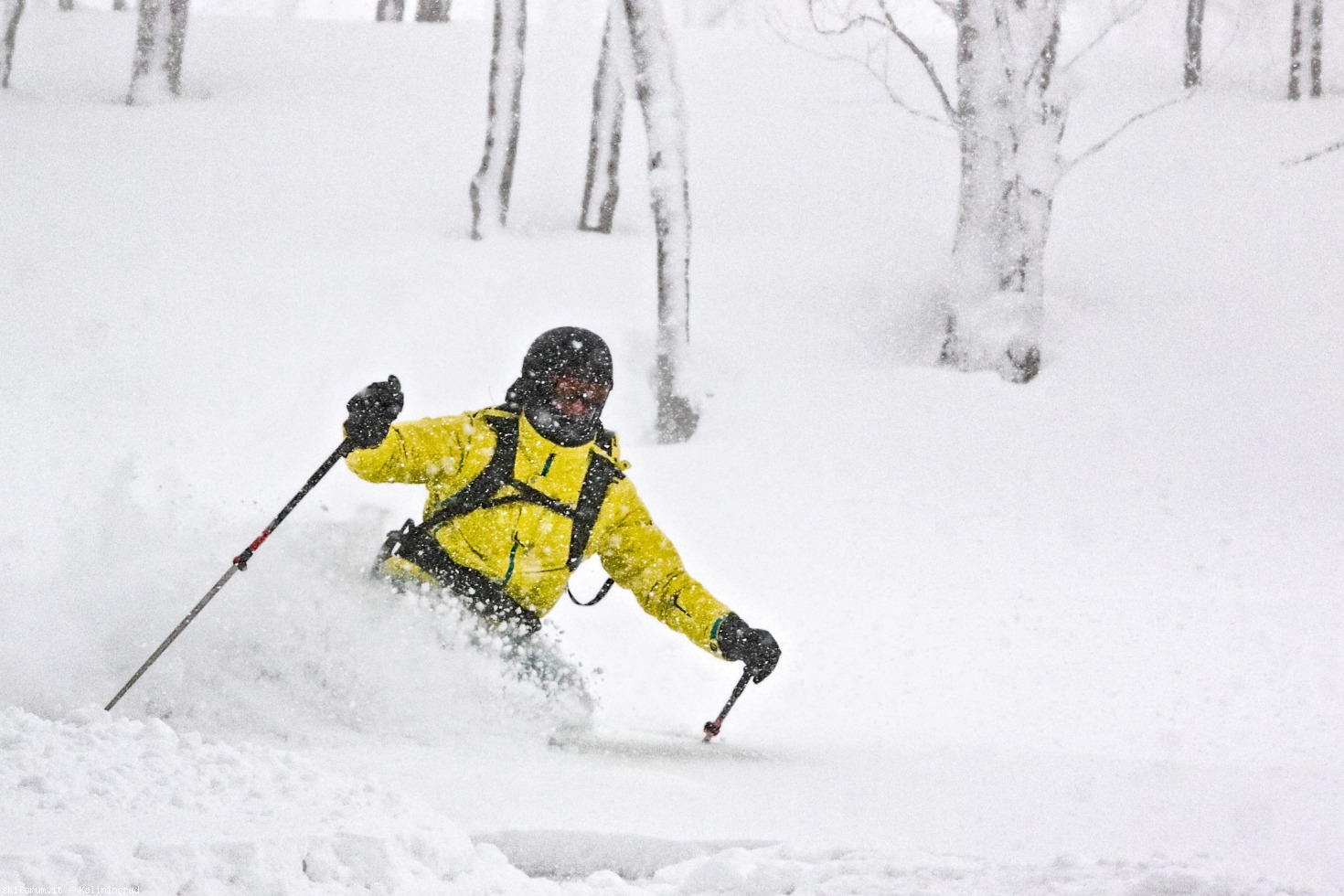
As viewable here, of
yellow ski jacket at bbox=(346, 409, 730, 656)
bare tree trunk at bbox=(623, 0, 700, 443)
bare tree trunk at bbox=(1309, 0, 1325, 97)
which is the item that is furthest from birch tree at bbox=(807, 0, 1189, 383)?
bare tree trunk at bbox=(1309, 0, 1325, 97)

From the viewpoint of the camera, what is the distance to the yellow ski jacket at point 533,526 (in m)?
4.13

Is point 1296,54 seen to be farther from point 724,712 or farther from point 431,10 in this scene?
point 724,712

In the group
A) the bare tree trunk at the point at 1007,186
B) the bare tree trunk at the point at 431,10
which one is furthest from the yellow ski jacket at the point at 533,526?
the bare tree trunk at the point at 431,10

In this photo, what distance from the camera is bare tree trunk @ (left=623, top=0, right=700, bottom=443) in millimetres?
9414

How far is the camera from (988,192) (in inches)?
400

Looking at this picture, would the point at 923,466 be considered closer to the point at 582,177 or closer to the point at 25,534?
the point at 25,534

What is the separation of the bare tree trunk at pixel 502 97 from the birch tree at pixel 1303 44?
11160 millimetres

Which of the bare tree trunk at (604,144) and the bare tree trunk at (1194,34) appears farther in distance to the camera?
the bare tree trunk at (1194,34)

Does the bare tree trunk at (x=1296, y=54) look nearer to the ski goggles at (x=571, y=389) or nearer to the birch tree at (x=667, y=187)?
the birch tree at (x=667, y=187)

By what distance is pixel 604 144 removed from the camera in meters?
13.7

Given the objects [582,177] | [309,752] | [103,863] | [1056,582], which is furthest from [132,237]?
[103,863]

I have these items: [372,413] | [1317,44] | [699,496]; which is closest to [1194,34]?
[1317,44]

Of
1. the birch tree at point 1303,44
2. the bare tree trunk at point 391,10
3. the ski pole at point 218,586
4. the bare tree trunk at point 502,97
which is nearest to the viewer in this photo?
the ski pole at point 218,586

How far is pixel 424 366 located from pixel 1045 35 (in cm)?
560
